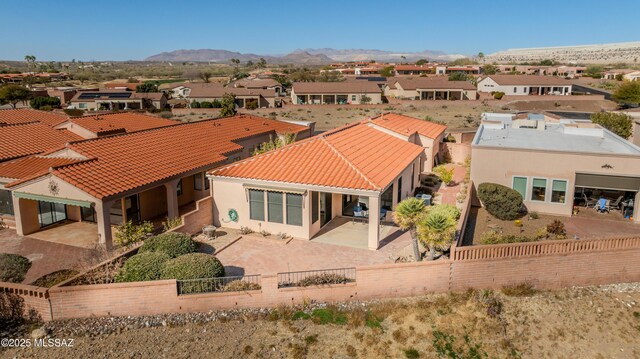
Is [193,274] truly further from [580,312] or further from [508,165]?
[508,165]

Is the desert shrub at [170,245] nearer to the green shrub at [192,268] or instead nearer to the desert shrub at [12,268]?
the green shrub at [192,268]

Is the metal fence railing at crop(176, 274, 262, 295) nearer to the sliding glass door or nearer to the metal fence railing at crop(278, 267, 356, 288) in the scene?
the metal fence railing at crop(278, 267, 356, 288)

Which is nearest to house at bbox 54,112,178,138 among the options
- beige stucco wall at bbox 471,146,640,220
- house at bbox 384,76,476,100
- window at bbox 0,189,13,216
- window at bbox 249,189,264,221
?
window at bbox 0,189,13,216

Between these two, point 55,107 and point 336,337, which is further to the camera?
point 55,107

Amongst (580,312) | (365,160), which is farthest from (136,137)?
(580,312)

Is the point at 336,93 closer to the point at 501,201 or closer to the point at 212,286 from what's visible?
the point at 501,201

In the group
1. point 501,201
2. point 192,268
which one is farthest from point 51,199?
point 501,201
